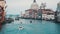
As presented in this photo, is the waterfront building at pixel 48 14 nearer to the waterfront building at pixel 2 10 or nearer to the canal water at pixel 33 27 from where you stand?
the canal water at pixel 33 27

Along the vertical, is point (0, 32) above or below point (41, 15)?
below

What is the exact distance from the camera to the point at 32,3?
2844mm

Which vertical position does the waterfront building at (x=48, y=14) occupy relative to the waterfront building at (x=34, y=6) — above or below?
below

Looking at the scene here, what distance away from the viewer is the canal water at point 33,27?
9.12ft

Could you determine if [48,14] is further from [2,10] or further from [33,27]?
[2,10]

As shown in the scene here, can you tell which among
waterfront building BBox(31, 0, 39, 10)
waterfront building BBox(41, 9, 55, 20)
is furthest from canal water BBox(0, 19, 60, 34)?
waterfront building BBox(31, 0, 39, 10)

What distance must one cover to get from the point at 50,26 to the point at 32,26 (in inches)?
13.4

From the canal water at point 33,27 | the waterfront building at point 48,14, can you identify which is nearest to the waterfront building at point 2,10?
the canal water at point 33,27

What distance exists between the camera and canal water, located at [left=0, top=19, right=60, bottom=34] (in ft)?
9.12

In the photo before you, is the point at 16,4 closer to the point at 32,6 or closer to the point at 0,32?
the point at 32,6

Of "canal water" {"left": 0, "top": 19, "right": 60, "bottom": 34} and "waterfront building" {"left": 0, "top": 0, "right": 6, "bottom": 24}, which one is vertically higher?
"waterfront building" {"left": 0, "top": 0, "right": 6, "bottom": 24}

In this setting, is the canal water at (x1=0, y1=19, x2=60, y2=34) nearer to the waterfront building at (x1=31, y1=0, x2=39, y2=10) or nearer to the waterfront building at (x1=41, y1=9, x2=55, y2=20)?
the waterfront building at (x1=41, y1=9, x2=55, y2=20)

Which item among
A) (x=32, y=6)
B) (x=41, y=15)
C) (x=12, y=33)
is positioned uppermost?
(x=32, y=6)

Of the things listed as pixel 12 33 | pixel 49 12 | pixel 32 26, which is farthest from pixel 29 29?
pixel 49 12
